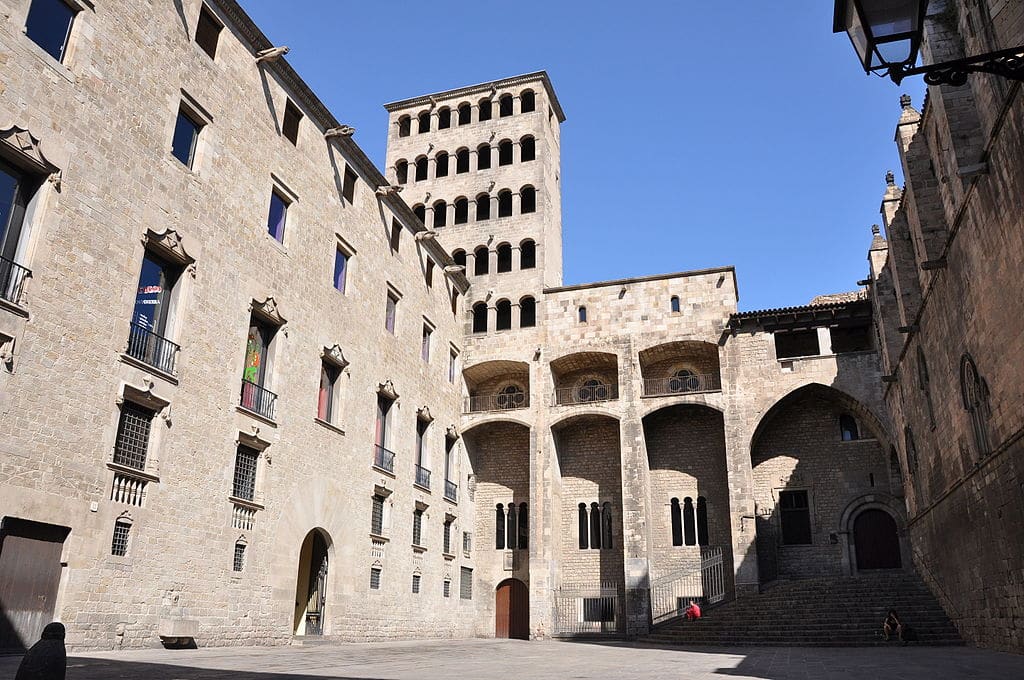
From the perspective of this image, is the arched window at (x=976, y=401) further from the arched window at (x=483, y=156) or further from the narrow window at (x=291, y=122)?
the arched window at (x=483, y=156)

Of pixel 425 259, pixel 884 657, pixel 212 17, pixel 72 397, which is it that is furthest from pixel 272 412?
pixel 884 657

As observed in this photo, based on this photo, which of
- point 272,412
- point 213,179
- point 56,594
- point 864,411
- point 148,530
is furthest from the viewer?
point 864,411

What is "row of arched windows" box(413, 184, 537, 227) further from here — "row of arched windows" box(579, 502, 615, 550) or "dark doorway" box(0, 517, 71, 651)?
"dark doorway" box(0, 517, 71, 651)

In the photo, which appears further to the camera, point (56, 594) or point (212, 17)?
point (212, 17)

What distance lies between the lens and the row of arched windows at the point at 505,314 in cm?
3156

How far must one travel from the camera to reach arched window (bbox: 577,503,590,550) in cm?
2941

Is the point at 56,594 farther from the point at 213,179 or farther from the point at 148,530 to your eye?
the point at 213,179

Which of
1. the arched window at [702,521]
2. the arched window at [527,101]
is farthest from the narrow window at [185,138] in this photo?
the arched window at [702,521]

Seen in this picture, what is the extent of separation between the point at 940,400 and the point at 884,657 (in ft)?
20.0

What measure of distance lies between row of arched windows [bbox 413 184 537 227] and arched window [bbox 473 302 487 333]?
4187 mm

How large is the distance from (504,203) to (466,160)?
3158 mm

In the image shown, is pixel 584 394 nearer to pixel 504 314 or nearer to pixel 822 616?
pixel 504 314

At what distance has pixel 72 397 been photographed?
12289 mm

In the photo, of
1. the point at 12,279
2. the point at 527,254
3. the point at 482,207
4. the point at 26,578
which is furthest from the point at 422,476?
the point at 12,279
